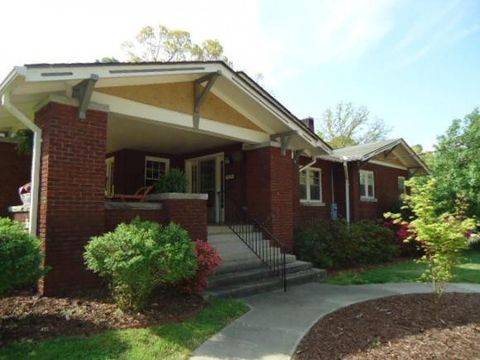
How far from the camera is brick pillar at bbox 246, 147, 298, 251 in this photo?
1088 centimetres

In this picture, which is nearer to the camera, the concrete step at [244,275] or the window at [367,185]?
the concrete step at [244,275]

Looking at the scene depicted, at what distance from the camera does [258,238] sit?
34.6ft

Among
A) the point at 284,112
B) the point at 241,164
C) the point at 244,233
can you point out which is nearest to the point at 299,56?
the point at 284,112

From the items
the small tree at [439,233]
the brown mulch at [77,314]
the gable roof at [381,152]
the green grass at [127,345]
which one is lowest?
the green grass at [127,345]

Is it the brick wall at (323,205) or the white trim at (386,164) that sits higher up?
the white trim at (386,164)

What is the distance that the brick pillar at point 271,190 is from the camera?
35.7 ft

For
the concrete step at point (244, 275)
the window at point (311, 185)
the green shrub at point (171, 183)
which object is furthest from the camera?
the window at point (311, 185)

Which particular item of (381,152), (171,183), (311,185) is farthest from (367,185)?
(171,183)

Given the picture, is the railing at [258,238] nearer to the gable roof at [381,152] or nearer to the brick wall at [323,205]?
the brick wall at [323,205]

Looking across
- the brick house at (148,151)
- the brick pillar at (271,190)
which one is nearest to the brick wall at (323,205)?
the brick house at (148,151)

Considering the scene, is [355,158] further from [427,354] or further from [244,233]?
[427,354]

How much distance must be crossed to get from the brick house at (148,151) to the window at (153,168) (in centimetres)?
4

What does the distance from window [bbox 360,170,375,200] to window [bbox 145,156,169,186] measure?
9.08 metres

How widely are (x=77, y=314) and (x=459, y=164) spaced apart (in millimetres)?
17255
